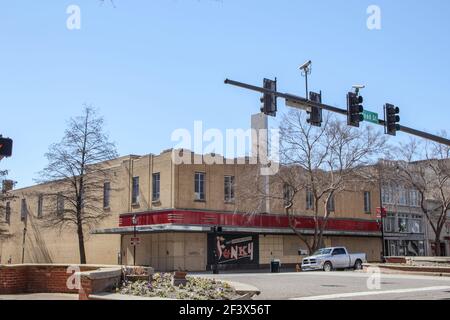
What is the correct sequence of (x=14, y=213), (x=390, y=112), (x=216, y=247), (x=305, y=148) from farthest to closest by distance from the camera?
(x=14, y=213) < (x=216, y=247) < (x=305, y=148) < (x=390, y=112)

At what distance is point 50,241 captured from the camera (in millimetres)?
60469

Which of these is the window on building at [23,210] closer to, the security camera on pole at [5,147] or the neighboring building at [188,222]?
the neighboring building at [188,222]

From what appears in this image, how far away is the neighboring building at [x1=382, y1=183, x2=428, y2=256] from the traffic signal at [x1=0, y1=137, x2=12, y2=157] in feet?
177

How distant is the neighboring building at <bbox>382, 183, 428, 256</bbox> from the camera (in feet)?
205

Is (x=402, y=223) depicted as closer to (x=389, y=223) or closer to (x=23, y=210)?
(x=389, y=223)

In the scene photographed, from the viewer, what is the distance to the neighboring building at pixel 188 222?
4250 centimetres

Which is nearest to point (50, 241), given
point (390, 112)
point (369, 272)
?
point (369, 272)

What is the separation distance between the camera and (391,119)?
65.1ft

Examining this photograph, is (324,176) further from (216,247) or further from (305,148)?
(216,247)

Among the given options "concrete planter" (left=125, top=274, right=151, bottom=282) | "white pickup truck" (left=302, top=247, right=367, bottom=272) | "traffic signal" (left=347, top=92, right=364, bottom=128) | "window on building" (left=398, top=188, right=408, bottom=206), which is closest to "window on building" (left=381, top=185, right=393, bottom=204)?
"window on building" (left=398, top=188, right=408, bottom=206)

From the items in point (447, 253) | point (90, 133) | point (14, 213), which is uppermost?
point (90, 133)

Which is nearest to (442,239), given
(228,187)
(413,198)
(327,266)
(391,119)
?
(413,198)

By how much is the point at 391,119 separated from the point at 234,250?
2836 centimetres

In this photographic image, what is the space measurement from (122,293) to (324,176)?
30.3m
